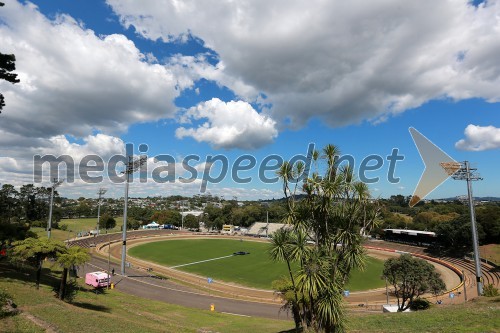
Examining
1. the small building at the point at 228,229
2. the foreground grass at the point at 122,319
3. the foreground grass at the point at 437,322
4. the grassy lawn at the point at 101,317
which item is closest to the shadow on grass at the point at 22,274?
the foreground grass at the point at 122,319

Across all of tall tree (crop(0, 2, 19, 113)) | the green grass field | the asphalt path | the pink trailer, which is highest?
tall tree (crop(0, 2, 19, 113))

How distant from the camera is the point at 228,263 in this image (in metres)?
71.9

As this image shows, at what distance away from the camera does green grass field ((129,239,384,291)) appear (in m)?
56.4

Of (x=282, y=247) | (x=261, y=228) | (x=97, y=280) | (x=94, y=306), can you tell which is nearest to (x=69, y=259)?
(x=94, y=306)

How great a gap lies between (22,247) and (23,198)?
423ft

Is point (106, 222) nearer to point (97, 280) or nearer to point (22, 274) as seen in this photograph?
point (97, 280)

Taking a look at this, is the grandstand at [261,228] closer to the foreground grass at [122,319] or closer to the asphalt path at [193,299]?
the asphalt path at [193,299]

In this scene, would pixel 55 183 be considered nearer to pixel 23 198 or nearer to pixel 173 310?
pixel 173 310

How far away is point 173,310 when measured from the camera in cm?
2788

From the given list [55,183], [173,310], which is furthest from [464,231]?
[55,183]

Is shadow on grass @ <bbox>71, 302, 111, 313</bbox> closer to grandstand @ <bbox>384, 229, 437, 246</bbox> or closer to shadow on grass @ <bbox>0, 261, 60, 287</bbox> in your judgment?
shadow on grass @ <bbox>0, 261, 60, 287</bbox>

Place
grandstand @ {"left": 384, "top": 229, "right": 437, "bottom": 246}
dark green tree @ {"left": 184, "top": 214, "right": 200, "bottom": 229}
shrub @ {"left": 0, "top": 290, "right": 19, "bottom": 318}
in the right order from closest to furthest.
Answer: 1. shrub @ {"left": 0, "top": 290, "right": 19, "bottom": 318}
2. grandstand @ {"left": 384, "top": 229, "right": 437, "bottom": 246}
3. dark green tree @ {"left": 184, "top": 214, "right": 200, "bottom": 229}

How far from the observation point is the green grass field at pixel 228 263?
56.4 meters

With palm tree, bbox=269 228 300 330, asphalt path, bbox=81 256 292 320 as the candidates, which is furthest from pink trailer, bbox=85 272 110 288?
palm tree, bbox=269 228 300 330
